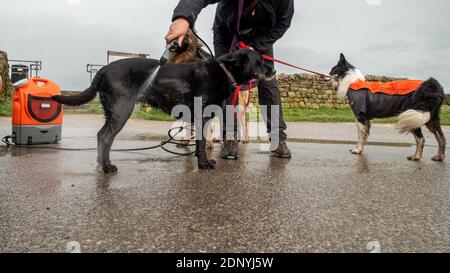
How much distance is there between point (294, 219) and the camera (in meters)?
1.76

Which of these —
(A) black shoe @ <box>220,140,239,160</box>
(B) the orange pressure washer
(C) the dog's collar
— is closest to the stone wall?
(A) black shoe @ <box>220,140,239,160</box>

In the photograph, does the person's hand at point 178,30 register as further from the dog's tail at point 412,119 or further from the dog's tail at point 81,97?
the dog's tail at point 412,119

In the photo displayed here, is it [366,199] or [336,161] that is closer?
[366,199]

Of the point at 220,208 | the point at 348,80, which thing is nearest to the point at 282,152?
the point at 348,80

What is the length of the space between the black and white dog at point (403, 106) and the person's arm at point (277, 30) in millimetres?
1655

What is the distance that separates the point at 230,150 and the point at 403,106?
2.45 m

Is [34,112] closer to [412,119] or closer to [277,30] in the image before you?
[277,30]

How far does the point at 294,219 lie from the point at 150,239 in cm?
77

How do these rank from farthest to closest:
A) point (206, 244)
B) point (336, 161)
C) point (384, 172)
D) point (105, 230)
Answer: point (336, 161)
point (384, 172)
point (105, 230)
point (206, 244)

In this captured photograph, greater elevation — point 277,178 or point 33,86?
point 33,86

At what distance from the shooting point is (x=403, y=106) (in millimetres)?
4492
